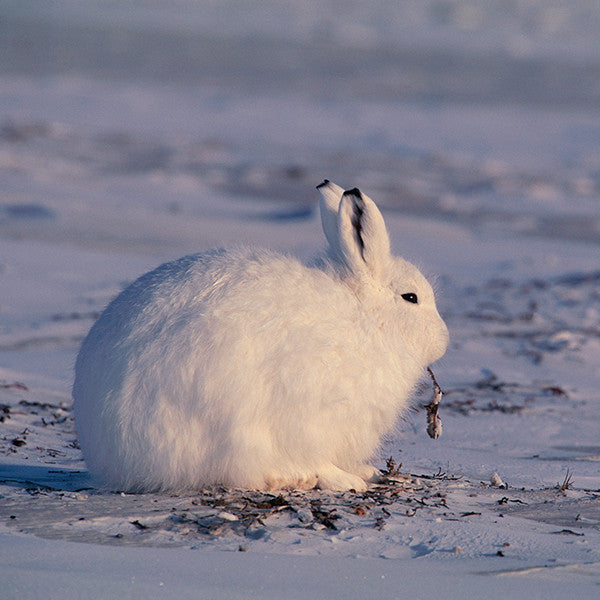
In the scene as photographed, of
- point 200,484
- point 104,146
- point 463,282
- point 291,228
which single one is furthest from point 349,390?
point 104,146

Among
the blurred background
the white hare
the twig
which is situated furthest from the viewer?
the blurred background

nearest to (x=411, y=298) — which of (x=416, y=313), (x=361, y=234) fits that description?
(x=416, y=313)

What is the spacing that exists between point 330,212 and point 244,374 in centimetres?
98

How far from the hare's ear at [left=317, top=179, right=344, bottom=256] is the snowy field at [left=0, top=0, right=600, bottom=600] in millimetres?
913

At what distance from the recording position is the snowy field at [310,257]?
10.6 ft

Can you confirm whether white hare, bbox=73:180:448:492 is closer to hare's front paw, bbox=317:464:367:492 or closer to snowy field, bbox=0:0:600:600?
hare's front paw, bbox=317:464:367:492

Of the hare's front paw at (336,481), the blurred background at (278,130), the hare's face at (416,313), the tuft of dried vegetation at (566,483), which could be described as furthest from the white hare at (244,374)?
the blurred background at (278,130)

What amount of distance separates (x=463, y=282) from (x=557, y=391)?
3.21m

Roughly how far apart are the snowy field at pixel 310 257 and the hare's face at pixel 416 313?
0.42 m

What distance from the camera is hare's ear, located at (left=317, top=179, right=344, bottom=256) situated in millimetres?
4355

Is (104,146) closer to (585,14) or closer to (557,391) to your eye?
(557,391)

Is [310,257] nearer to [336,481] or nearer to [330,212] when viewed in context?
[330,212]

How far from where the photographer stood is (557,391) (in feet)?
21.9

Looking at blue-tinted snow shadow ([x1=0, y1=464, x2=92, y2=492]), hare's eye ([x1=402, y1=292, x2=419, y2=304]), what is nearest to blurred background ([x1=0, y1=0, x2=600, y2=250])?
blue-tinted snow shadow ([x1=0, y1=464, x2=92, y2=492])
